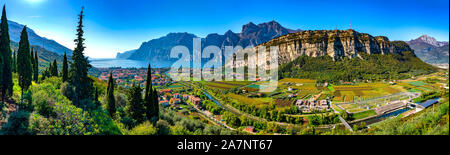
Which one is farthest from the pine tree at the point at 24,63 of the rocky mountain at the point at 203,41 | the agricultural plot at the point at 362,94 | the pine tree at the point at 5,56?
the rocky mountain at the point at 203,41

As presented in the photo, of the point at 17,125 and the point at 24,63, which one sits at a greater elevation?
the point at 24,63

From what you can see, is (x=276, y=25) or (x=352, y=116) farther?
(x=276, y=25)

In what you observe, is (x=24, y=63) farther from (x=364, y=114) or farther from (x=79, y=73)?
(x=364, y=114)

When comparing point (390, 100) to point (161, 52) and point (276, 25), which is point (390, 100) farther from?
point (276, 25)

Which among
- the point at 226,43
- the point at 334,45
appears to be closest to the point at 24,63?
the point at 334,45

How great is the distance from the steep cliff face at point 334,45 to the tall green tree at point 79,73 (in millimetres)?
58604

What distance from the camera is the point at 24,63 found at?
7.73 metres

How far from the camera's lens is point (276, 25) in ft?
477

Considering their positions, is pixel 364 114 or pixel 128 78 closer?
pixel 364 114

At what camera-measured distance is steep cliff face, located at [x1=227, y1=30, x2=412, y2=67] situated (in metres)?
51.4

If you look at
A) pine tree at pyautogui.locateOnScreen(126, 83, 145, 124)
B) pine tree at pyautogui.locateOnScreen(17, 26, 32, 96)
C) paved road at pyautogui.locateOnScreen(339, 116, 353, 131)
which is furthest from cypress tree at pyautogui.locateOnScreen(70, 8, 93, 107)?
paved road at pyautogui.locateOnScreen(339, 116, 353, 131)

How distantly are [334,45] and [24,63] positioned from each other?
64643 millimetres
